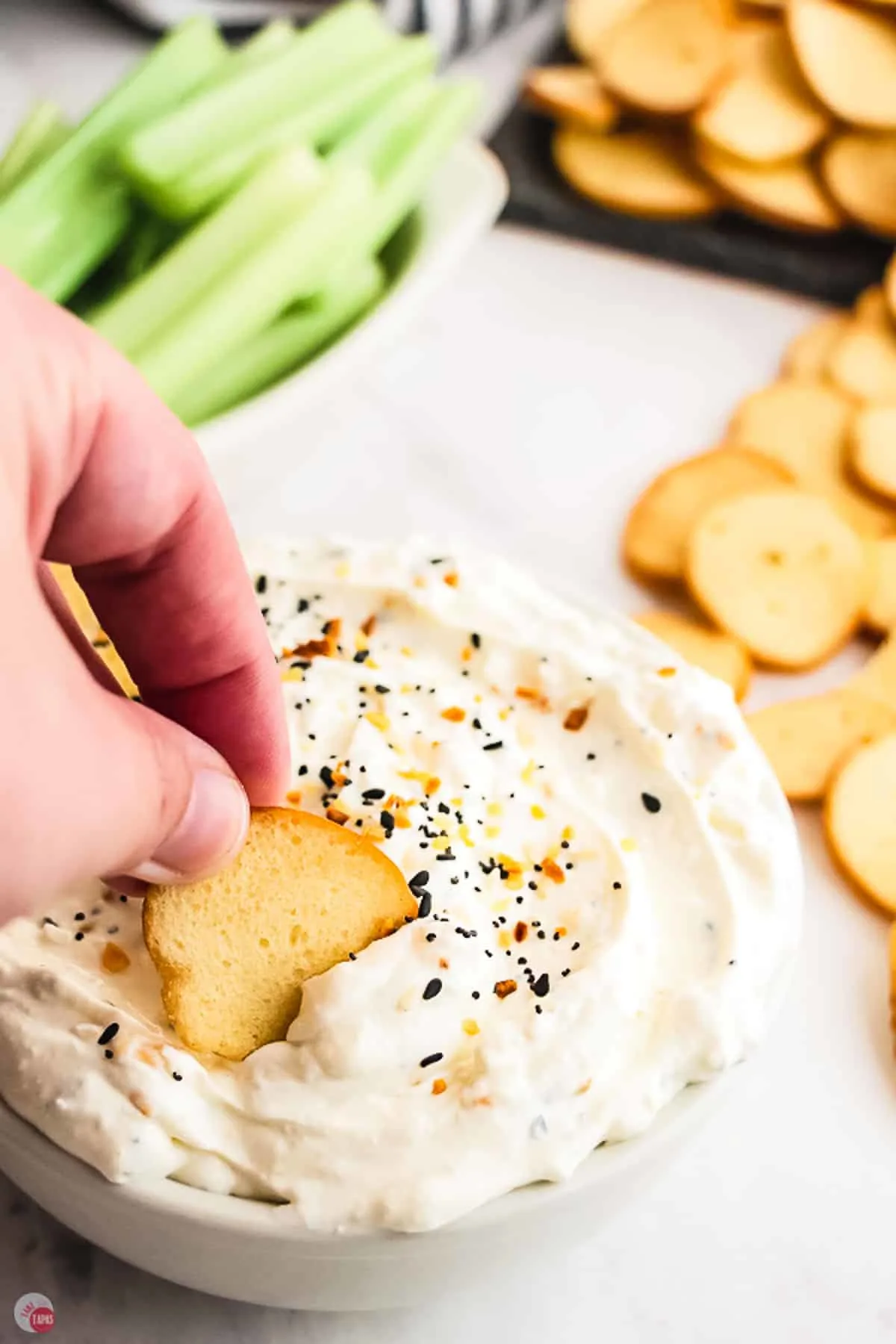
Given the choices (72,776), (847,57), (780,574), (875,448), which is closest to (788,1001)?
(780,574)

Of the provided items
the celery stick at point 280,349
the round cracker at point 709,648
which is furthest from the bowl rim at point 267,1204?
the celery stick at point 280,349

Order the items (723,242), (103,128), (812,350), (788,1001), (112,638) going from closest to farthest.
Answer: (112,638) < (788,1001) < (103,128) < (812,350) < (723,242)

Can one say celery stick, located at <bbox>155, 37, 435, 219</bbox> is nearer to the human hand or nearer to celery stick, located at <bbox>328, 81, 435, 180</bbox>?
celery stick, located at <bbox>328, 81, 435, 180</bbox>

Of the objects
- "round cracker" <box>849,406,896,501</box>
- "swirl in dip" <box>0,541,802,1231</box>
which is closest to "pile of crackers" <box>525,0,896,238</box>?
"round cracker" <box>849,406,896,501</box>

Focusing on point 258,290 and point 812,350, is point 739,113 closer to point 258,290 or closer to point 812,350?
point 812,350

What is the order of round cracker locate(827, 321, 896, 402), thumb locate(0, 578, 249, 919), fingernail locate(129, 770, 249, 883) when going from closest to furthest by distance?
thumb locate(0, 578, 249, 919), fingernail locate(129, 770, 249, 883), round cracker locate(827, 321, 896, 402)

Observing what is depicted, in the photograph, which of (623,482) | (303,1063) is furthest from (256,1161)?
(623,482)
